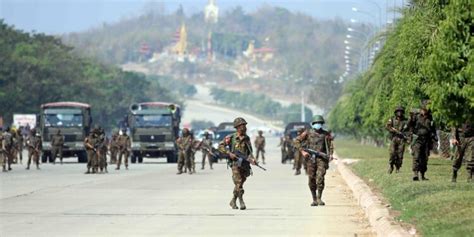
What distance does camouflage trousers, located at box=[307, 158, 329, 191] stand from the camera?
2638 cm

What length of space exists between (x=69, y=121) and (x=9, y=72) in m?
47.1

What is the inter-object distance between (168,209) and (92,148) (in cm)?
1967

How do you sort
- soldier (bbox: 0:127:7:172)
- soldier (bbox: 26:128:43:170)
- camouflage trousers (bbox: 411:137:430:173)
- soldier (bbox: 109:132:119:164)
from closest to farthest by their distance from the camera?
camouflage trousers (bbox: 411:137:430:173), soldier (bbox: 0:127:7:172), soldier (bbox: 26:128:43:170), soldier (bbox: 109:132:119:164)

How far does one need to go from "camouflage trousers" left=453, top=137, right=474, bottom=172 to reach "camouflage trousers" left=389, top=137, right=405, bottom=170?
5.83 meters

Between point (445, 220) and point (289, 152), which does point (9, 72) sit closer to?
point (289, 152)

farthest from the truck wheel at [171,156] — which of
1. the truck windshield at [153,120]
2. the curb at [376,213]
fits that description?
the curb at [376,213]

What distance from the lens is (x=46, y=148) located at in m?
60.9

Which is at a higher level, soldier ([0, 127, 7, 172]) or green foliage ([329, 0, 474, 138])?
green foliage ([329, 0, 474, 138])

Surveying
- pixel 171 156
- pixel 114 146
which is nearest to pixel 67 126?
pixel 171 156

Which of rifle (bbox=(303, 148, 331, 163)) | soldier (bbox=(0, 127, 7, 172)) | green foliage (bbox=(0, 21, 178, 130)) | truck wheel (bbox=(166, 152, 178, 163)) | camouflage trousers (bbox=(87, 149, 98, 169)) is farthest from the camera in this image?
green foliage (bbox=(0, 21, 178, 130))

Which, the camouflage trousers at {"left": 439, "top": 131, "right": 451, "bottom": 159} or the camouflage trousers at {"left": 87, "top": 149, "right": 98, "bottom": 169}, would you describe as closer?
the camouflage trousers at {"left": 87, "top": 149, "right": 98, "bottom": 169}

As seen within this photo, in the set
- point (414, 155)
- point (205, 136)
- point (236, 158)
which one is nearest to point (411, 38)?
point (414, 155)

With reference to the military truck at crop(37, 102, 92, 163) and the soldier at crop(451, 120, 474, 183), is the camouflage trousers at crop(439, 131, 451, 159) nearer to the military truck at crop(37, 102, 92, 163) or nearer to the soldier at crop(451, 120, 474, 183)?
the military truck at crop(37, 102, 92, 163)

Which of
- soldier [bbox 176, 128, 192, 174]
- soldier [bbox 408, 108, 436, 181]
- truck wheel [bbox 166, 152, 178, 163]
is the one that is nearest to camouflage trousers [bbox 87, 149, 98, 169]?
soldier [bbox 176, 128, 192, 174]
